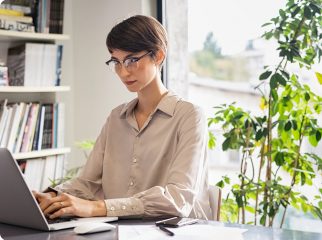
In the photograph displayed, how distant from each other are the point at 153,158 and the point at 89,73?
1656mm

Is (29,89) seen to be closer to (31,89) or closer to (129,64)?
(31,89)

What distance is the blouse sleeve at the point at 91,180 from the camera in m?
1.95

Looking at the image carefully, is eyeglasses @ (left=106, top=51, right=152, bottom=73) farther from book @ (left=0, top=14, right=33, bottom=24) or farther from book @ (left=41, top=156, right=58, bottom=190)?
book @ (left=41, top=156, right=58, bottom=190)

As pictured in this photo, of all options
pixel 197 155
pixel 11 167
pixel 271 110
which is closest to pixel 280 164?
pixel 271 110

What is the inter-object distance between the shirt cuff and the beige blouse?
128 mm

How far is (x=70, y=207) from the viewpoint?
1.61 metres

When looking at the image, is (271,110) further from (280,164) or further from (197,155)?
(197,155)

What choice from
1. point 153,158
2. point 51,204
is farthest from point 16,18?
point 51,204

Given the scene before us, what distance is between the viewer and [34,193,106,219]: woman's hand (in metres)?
1.61

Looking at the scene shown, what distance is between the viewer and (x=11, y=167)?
4.78 feet

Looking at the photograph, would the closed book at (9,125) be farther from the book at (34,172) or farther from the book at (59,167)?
the book at (59,167)

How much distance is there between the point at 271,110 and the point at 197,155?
33.9 inches

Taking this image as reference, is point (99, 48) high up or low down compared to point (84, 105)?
up

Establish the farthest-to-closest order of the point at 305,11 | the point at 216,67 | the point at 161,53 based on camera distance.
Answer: the point at 216,67 → the point at 305,11 → the point at 161,53
